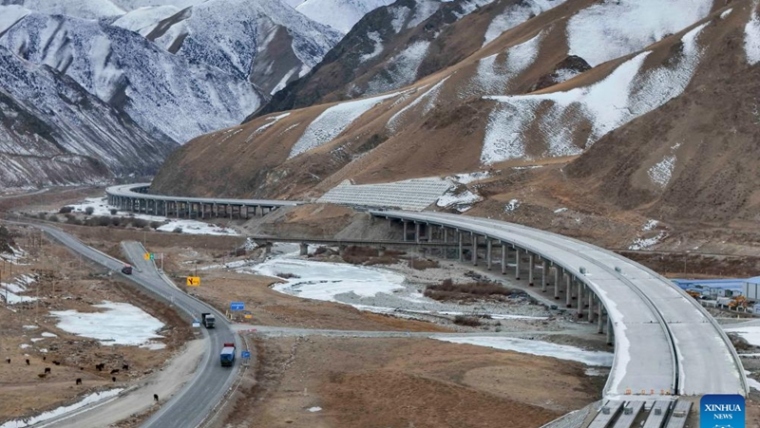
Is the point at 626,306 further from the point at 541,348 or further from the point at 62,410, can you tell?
the point at 62,410

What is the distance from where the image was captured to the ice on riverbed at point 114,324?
2350 inches

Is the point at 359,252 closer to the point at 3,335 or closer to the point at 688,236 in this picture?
the point at 688,236

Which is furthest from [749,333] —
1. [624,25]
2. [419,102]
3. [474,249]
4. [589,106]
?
[624,25]

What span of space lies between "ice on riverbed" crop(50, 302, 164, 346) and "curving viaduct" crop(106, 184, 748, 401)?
25322mm

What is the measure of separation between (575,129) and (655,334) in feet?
328

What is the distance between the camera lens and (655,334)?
4975cm

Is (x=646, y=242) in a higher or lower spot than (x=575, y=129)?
lower

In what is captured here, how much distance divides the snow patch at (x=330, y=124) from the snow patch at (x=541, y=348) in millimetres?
124931

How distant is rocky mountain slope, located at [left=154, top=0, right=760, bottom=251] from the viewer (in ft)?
359

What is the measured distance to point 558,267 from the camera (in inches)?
3036

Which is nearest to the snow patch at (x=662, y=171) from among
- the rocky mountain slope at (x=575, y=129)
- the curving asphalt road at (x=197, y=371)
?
the rocky mountain slope at (x=575, y=129)

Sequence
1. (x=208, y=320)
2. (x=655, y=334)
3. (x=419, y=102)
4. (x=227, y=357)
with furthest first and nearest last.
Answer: (x=419, y=102) < (x=208, y=320) < (x=655, y=334) < (x=227, y=357)

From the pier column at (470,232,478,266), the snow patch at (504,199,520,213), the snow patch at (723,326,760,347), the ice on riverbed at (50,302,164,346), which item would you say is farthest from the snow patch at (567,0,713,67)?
the ice on riverbed at (50,302,164,346)

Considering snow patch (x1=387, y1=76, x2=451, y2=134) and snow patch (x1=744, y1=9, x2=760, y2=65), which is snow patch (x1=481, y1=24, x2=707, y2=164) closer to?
snow patch (x1=744, y1=9, x2=760, y2=65)
